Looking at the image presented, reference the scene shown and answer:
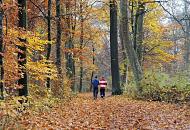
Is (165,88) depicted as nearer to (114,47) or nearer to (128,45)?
(128,45)

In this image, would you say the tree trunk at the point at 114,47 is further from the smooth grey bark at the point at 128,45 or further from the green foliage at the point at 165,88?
the green foliage at the point at 165,88

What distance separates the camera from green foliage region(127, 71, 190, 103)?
64.2 feet

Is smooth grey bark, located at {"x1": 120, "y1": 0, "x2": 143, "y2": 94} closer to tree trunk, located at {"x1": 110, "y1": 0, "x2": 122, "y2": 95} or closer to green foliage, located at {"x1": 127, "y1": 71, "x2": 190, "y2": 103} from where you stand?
green foliage, located at {"x1": 127, "y1": 71, "x2": 190, "y2": 103}

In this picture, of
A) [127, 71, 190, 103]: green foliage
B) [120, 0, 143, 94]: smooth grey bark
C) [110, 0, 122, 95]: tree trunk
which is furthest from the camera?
[110, 0, 122, 95]: tree trunk

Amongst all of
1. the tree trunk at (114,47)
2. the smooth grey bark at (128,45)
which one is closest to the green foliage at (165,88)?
the smooth grey bark at (128,45)

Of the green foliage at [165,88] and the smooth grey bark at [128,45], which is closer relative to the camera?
the green foliage at [165,88]

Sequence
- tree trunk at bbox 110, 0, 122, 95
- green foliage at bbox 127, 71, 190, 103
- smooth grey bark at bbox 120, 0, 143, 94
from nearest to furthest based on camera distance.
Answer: green foliage at bbox 127, 71, 190, 103, smooth grey bark at bbox 120, 0, 143, 94, tree trunk at bbox 110, 0, 122, 95

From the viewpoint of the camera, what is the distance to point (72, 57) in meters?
38.3

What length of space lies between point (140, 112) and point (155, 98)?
6.50 meters

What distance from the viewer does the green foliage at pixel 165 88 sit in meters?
19.6

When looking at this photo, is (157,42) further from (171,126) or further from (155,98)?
(171,126)

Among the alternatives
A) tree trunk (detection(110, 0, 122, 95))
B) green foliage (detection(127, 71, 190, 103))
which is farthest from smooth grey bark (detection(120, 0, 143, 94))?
tree trunk (detection(110, 0, 122, 95))

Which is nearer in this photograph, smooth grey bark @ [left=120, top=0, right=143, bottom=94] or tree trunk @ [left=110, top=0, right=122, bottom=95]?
smooth grey bark @ [left=120, top=0, right=143, bottom=94]

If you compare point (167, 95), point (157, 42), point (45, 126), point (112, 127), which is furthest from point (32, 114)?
point (157, 42)
